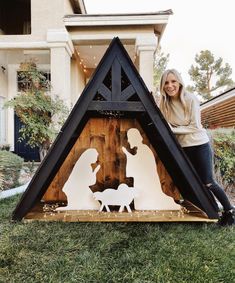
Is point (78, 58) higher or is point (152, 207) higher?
point (78, 58)

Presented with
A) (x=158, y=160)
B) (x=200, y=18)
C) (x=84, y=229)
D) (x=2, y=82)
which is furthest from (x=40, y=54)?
(x=200, y=18)

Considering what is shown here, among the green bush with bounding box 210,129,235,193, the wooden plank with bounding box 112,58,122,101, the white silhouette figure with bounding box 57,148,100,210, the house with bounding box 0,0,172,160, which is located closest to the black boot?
the white silhouette figure with bounding box 57,148,100,210

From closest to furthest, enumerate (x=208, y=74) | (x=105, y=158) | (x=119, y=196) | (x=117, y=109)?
(x=117, y=109), (x=119, y=196), (x=105, y=158), (x=208, y=74)

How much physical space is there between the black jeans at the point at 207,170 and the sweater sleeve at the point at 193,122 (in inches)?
7.5

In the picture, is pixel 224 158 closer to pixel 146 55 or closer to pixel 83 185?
pixel 83 185

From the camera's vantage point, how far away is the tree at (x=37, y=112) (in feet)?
21.9

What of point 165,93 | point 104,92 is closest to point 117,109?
point 104,92

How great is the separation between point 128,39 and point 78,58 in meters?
2.95

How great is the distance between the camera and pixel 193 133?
258 centimetres

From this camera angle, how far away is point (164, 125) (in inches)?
95.2

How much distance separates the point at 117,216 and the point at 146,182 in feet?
1.59

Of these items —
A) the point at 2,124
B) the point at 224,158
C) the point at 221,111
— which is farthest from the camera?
the point at 221,111

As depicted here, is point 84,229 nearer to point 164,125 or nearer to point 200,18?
point 164,125

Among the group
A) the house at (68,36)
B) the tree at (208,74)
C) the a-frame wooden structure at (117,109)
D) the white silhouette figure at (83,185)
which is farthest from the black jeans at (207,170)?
the tree at (208,74)
